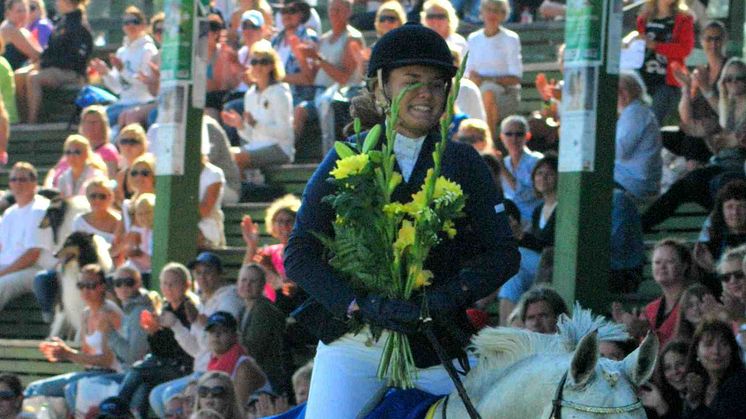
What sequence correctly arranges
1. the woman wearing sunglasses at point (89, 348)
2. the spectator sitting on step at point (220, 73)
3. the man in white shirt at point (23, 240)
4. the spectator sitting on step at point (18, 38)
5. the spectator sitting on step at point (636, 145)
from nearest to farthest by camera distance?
the spectator sitting on step at point (636, 145) < the woman wearing sunglasses at point (89, 348) < the man in white shirt at point (23, 240) < the spectator sitting on step at point (220, 73) < the spectator sitting on step at point (18, 38)

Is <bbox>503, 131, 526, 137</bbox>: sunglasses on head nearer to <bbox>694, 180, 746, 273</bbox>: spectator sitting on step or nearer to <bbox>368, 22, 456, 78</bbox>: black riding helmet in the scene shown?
<bbox>694, 180, 746, 273</bbox>: spectator sitting on step

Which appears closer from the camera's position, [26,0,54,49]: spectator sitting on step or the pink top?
the pink top

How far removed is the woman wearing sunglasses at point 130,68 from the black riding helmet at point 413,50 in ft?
36.8

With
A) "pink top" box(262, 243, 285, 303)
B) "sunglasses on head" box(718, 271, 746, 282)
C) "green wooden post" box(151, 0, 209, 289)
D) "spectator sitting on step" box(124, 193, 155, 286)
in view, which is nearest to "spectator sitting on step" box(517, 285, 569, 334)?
"sunglasses on head" box(718, 271, 746, 282)

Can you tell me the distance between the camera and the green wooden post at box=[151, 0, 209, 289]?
13.9 metres

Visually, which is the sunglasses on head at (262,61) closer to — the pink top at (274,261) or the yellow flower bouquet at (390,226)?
the pink top at (274,261)

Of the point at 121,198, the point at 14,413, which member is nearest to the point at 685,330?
the point at 14,413

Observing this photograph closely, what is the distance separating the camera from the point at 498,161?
1214 cm

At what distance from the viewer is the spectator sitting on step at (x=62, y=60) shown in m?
18.4

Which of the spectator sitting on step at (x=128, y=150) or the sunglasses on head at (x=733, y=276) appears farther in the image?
the spectator sitting on step at (x=128, y=150)

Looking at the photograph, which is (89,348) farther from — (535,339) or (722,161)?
(535,339)

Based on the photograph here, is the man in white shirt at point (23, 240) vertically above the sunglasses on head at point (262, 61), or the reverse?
the sunglasses on head at point (262, 61)

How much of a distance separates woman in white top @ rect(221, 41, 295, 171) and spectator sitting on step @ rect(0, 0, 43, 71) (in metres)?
5.18

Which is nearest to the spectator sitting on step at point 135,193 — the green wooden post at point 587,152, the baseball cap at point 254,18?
the baseball cap at point 254,18
